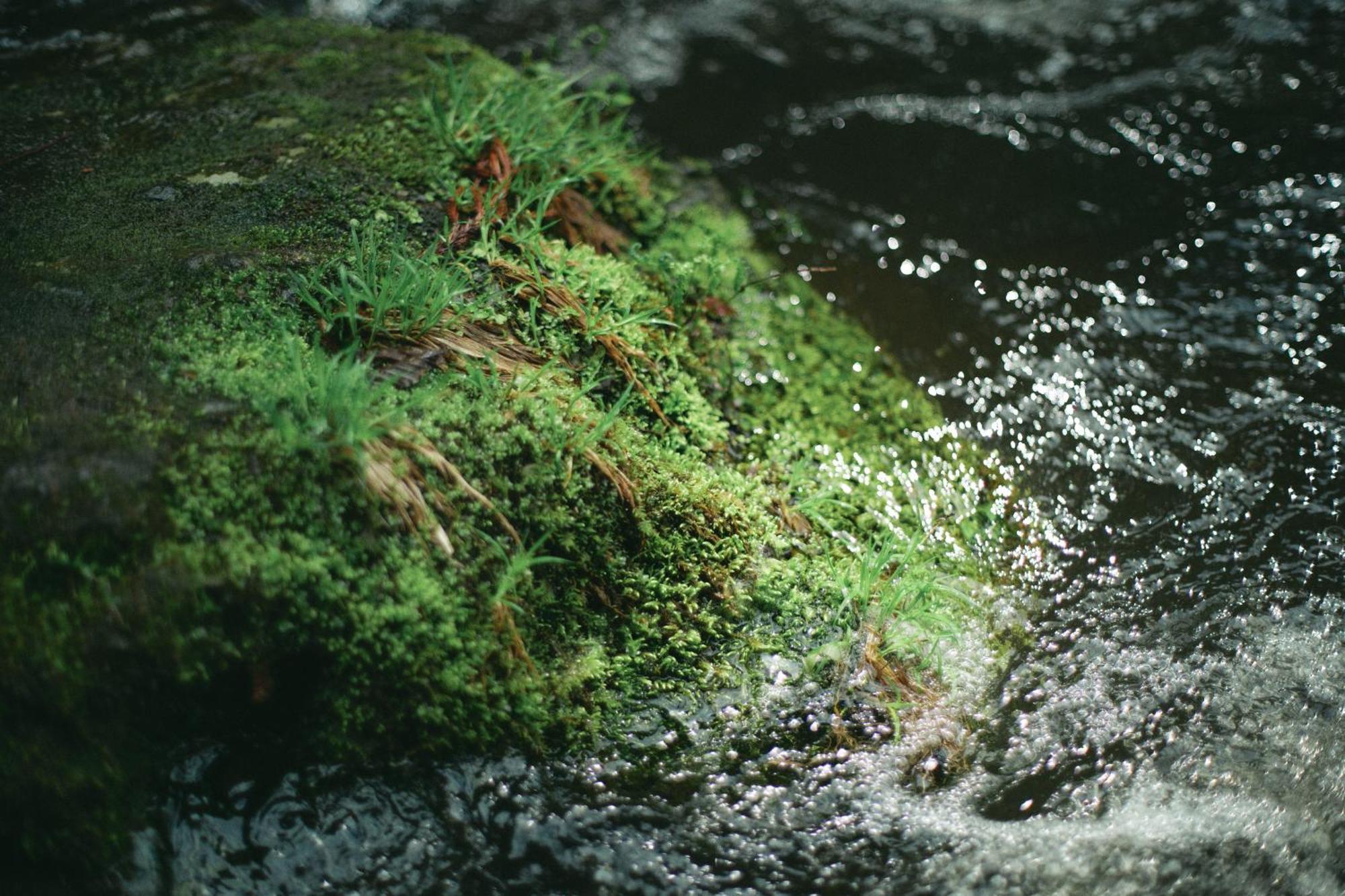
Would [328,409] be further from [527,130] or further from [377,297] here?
[527,130]

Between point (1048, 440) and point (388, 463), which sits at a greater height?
point (388, 463)

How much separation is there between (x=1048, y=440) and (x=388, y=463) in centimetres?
260

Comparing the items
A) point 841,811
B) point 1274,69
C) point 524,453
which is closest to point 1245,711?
point 841,811

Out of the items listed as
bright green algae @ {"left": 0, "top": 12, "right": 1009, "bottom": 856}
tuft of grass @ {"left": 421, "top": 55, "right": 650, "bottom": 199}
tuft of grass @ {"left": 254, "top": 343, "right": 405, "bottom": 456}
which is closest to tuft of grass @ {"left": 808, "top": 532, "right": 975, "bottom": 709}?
bright green algae @ {"left": 0, "top": 12, "right": 1009, "bottom": 856}

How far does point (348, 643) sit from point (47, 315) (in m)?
1.35

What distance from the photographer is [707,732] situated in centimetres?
257

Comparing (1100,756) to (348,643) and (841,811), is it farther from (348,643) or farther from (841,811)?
(348,643)

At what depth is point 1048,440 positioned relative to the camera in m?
3.62

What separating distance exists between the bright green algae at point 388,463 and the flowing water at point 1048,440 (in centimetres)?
23

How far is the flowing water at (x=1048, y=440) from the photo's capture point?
231cm

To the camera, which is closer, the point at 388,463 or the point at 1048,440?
the point at 388,463

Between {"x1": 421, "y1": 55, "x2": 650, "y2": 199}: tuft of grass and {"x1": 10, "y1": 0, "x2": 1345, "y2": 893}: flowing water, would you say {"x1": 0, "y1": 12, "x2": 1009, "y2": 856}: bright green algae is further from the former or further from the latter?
{"x1": 10, "y1": 0, "x2": 1345, "y2": 893}: flowing water

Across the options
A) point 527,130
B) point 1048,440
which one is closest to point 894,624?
point 1048,440

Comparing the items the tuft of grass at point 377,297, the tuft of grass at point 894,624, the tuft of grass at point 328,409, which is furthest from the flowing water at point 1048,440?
the tuft of grass at point 377,297
